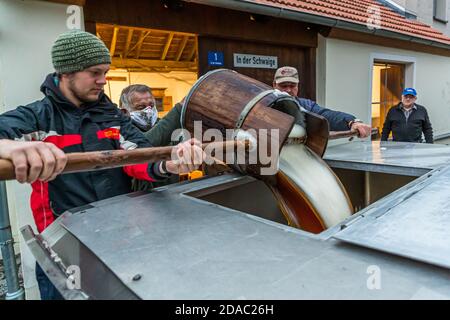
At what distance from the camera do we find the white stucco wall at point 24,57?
2387mm

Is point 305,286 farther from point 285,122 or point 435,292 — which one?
point 285,122

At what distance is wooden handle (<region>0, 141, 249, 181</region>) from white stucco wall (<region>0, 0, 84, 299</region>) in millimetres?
1720

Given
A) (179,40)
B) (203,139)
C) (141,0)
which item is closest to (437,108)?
(179,40)

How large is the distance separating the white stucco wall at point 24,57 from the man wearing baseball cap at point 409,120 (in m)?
4.76

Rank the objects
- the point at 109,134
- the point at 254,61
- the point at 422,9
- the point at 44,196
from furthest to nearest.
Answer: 1. the point at 422,9
2. the point at 254,61
3. the point at 109,134
4. the point at 44,196

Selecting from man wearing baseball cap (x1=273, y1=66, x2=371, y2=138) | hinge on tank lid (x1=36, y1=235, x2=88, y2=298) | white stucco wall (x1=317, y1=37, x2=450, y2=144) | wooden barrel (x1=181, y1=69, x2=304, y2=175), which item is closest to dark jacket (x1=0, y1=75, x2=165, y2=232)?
hinge on tank lid (x1=36, y1=235, x2=88, y2=298)

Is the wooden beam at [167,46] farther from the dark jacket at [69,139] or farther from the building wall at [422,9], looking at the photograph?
the building wall at [422,9]

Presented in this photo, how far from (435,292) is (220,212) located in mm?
744

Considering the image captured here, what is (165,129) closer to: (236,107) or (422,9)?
(236,107)

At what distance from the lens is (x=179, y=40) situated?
21.7 ft

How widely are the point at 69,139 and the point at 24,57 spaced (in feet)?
4.64

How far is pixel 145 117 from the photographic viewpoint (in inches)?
105

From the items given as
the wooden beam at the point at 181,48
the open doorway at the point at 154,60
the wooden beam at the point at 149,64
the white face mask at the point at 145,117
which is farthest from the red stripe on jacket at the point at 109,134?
the wooden beam at the point at 149,64

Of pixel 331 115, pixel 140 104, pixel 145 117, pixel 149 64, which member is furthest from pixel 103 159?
pixel 149 64
